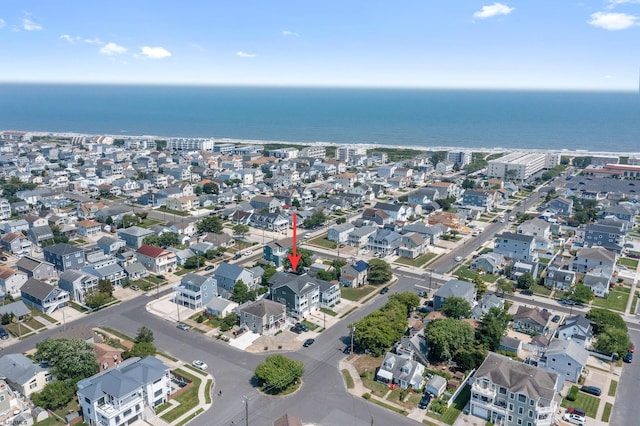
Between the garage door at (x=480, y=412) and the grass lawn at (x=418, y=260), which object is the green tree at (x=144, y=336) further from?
the grass lawn at (x=418, y=260)

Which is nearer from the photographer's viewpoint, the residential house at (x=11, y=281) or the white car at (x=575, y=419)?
the white car at (x=575, y=419)

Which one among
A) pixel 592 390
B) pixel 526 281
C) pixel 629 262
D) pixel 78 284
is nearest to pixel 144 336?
pixel 78 284

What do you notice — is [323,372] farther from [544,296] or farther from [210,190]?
[210,190]

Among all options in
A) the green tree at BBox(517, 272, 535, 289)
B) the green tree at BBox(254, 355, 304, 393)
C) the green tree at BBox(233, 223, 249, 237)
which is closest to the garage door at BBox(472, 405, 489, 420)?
the green tree at BBox(254, 355, 304, 393)

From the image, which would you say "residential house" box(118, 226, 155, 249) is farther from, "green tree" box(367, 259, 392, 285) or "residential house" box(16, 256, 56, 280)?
"green tree" box(367, 259, 392, 285)

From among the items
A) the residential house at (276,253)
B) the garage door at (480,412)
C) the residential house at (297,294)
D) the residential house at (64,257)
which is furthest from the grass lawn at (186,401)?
the residential house at (64,257)

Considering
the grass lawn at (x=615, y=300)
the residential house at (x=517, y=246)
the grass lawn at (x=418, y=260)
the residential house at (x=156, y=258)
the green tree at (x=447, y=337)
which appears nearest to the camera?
the green tree at (x=447, y=337)

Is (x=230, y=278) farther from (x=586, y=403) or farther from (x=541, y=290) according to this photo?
(x=541, y=290)
